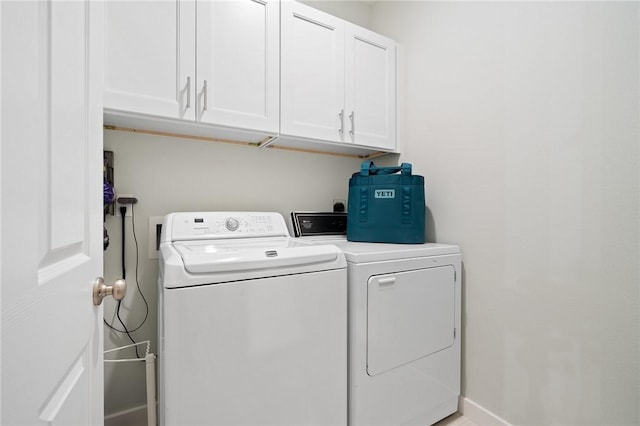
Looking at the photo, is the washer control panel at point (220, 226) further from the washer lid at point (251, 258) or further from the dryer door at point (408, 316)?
the dryer door at point (408, 316)

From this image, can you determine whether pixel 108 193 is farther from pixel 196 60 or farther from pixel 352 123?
pixel 352 123

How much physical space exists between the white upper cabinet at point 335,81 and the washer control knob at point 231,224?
1.80ft

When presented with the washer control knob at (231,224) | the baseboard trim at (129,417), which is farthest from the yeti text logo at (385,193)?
the baseboard trim at (129,417)

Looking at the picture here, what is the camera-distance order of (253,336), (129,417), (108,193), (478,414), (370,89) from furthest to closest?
(370,89)
(478,414)
(129,417)
(108,193)
(253,336)

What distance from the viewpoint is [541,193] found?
1.46 meters

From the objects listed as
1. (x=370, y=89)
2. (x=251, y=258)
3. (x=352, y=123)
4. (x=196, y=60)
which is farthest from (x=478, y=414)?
(x=196, y=60)

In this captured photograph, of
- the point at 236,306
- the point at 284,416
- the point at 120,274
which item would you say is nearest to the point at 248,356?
the point at 236,306

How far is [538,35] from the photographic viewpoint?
1.48m

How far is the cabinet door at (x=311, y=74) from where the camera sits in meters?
1.70

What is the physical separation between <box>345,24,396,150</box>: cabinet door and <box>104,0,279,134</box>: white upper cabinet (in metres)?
0.50

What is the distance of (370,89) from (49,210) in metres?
1.89

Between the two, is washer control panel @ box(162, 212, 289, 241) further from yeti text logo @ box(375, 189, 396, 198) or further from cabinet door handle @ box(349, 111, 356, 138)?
cabinet door handle @ box(349, 111, 356, 138)

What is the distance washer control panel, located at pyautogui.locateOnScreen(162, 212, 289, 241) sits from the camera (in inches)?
58.8

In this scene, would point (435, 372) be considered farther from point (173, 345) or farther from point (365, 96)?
point (365, 96)
